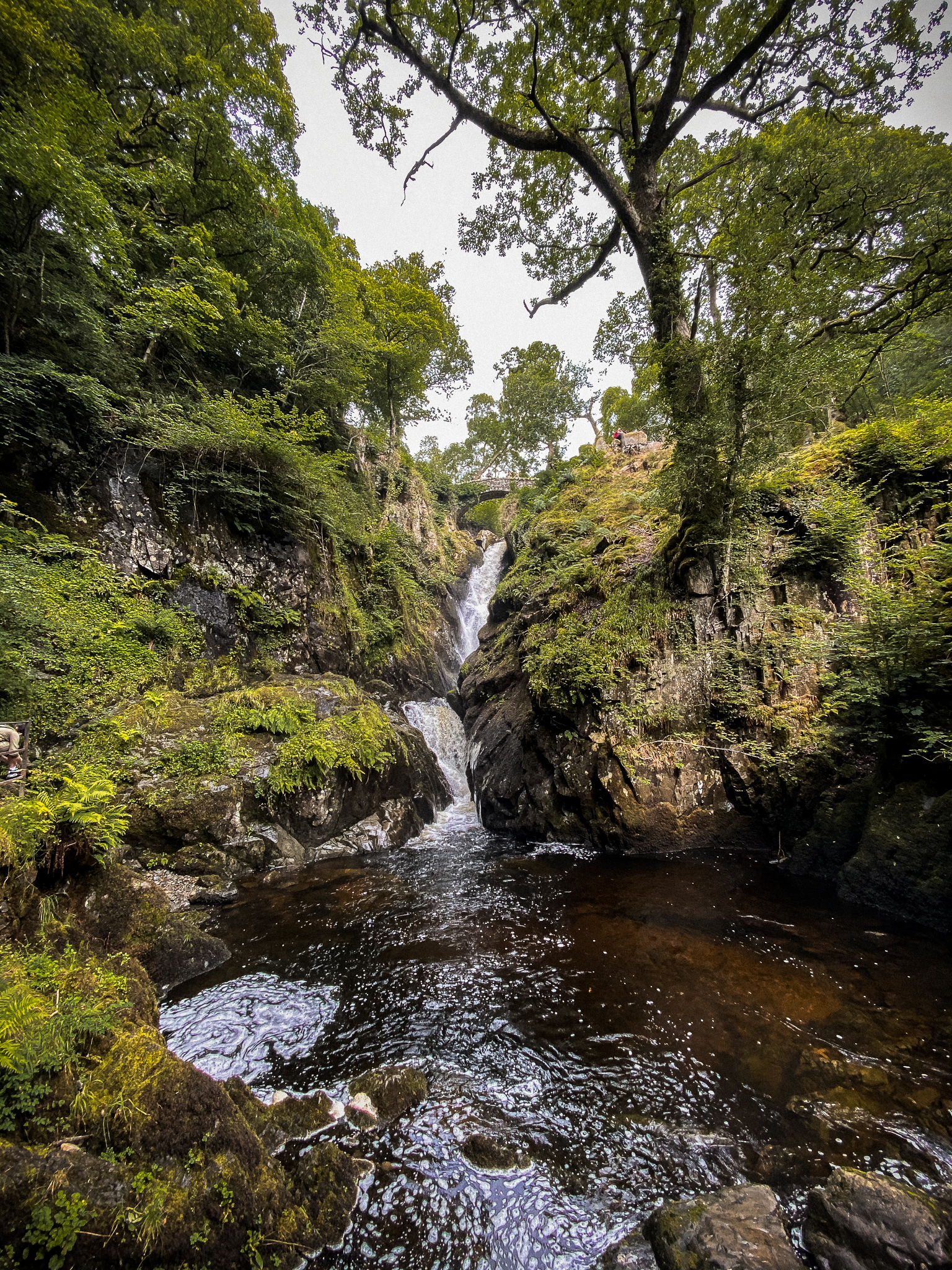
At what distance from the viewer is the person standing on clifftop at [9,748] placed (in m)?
3.78

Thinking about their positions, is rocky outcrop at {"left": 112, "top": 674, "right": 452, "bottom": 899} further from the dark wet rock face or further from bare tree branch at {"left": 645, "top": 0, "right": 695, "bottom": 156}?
bare tree branch at {"left": 645, "top": 0, "right": 695, "bottom": 156}

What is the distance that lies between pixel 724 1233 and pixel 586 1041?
1.62 meters

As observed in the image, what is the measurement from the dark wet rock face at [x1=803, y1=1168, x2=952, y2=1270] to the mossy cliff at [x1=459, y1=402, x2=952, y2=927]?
12.5ft

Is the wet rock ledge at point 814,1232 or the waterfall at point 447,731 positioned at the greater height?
the waterfall at point 447,731

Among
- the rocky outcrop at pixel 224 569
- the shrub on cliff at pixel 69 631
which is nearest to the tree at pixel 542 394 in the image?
the rocky outcrop at pixel 224 569

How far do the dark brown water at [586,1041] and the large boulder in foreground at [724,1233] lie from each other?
0.26m

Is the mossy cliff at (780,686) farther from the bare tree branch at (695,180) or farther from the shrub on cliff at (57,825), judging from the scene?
the shrub on cliff at (57,825)

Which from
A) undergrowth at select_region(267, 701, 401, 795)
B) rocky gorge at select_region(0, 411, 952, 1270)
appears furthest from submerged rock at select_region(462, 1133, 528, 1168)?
undergrowth at select_region(267, 701, 401, 795)

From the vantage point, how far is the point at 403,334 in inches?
727

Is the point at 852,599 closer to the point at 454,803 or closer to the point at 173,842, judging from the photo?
the point at 454,803

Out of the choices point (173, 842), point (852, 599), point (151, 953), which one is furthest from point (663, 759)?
point (173, 842)

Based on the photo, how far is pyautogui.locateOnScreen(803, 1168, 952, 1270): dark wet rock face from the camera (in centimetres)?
203

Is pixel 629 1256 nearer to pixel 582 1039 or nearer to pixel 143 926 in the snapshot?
pixel 582 1039

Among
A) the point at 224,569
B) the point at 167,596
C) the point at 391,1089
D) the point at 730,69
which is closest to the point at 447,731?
the point at 224,569
